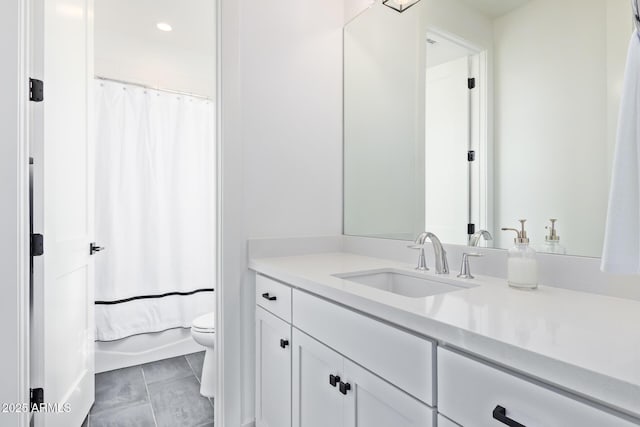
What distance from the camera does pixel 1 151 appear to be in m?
1.19

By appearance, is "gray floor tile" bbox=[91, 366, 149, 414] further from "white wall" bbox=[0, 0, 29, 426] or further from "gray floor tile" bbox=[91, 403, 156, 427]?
"white wall" bbox=[0, 0, 29, 426]

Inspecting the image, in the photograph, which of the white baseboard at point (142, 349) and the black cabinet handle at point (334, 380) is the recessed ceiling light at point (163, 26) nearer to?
the white baseboard at point (142, 349)

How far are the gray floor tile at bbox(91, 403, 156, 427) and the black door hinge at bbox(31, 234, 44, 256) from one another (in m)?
1.02

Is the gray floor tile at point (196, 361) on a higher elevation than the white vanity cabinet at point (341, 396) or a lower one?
lower

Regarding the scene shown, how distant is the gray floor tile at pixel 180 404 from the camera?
175cm

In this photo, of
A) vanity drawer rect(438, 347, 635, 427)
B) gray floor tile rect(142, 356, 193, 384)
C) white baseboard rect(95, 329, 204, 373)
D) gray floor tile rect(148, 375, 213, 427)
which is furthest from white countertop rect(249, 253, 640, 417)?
white baseboard rect(95, 329, 204, 373)

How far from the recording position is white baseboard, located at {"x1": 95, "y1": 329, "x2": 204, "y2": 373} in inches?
93.5

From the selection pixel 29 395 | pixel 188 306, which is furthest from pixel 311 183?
pixel 188 306

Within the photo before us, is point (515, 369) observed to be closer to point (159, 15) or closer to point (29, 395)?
point (29, 395)

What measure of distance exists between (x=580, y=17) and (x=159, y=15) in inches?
87.9

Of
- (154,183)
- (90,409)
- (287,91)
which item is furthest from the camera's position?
(154,183)

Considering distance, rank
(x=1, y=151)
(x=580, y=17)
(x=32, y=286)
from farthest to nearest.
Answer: (x=32, y=286) < (x=1, y=151) < (x=580, y=17)

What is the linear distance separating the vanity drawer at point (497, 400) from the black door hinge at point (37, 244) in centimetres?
151

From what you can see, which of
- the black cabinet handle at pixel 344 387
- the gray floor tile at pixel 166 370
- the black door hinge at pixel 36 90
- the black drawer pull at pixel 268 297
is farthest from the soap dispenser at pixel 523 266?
the gray floor tile at pixel 166 370
